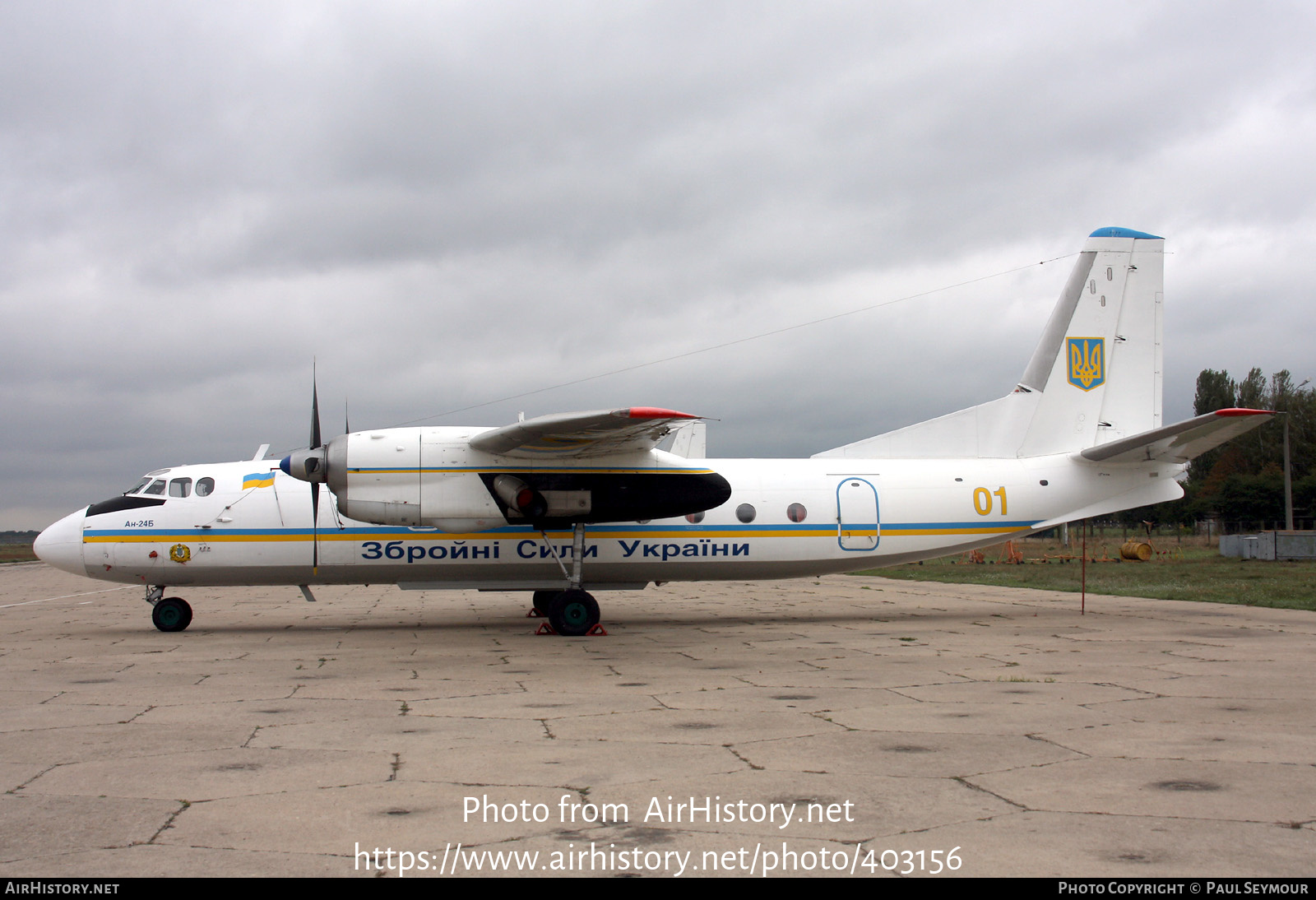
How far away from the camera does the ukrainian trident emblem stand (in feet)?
56.3

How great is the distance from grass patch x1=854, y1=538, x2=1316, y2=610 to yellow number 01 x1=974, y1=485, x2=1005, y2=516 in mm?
5920

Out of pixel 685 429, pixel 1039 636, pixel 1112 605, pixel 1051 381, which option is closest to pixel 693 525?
pixel 685 429

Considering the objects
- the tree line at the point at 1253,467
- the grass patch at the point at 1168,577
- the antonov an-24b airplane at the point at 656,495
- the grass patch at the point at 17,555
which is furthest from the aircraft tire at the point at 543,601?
the tree line at the point at 1253,467

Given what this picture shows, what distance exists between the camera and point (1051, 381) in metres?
17.2

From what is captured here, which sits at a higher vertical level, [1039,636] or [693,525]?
[693,525]

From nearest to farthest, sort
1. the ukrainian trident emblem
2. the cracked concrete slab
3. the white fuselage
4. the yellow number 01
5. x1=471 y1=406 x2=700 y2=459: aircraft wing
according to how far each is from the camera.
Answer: the cracked concrete slab < x1=471 y1=406 x2=700 y2=459: aircraft wing < the white fuselage < the yellow number 01 < the ukrainian trident emblem

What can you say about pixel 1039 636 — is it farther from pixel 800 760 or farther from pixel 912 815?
pixel 912 815

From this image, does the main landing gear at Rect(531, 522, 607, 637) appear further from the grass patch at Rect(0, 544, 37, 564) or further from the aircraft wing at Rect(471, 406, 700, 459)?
the grass patch at Rect(0, 544, 37, 564)

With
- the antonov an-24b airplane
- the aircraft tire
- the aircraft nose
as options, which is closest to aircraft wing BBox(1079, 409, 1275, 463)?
the antonov an-24b airplane

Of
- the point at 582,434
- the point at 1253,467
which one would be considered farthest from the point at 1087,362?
the point at 1253,467

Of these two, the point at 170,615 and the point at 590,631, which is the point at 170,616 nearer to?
the point at 170,615

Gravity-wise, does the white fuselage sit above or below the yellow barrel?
above

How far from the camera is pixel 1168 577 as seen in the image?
88.1ft

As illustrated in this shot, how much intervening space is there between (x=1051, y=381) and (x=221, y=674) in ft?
49.5
